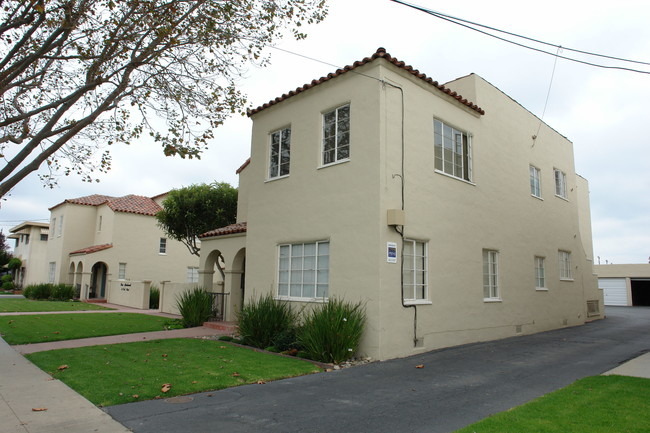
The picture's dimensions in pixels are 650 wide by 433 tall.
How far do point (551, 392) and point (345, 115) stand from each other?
7.58 meters

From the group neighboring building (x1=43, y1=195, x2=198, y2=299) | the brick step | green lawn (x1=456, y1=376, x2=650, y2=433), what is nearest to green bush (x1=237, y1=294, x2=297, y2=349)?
the brick step

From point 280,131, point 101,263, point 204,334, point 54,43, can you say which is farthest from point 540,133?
point 101,263

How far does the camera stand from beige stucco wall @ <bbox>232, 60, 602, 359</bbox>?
10.5 metres

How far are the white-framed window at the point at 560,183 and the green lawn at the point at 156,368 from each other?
46.0ft

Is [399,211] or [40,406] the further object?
[399,211]

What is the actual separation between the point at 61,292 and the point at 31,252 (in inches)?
579

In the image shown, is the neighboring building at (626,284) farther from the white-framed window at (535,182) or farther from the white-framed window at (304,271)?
the white-framed window at (304,271)

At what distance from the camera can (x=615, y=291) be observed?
3941 cm

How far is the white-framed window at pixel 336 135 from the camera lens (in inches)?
456

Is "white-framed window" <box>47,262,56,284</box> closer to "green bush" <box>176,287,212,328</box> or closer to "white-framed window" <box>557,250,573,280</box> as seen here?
"green bush" <box>176,287,212,328</box>

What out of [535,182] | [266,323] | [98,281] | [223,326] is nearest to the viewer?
[266,323]

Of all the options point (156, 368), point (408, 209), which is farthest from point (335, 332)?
point (156, 368)

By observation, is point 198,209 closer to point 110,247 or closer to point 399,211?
point 110,247

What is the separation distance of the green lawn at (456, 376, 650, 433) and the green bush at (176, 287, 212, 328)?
11.7m
